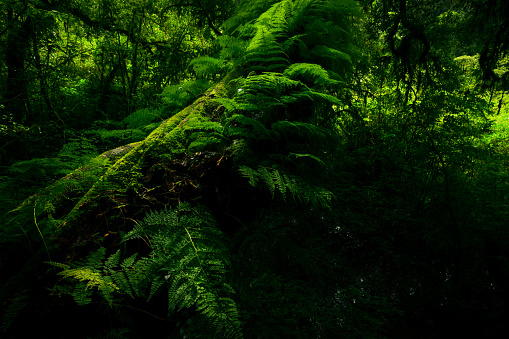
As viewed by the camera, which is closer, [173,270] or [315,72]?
[173,270]

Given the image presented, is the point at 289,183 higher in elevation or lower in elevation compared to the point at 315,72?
lower

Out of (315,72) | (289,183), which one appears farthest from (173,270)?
(315,72)

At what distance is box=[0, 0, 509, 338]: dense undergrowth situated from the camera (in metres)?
1.14

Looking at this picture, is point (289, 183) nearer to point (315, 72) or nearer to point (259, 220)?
point (259, 220)

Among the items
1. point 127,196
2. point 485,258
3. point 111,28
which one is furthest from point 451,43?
point 127,196

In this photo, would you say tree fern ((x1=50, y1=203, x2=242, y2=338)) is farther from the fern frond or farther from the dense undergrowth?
the fern frond

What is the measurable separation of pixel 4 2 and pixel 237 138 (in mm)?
4393

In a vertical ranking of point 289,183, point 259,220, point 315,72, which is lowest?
point 259,220

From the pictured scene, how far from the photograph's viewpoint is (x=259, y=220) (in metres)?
1.92

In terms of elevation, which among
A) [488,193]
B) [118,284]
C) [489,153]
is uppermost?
[118,284]

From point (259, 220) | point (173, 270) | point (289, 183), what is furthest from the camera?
point (259, 220)

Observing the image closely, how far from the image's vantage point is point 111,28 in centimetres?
593

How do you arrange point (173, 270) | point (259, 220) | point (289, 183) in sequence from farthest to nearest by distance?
point (259, 220), point (289, 183), point (173, 270)

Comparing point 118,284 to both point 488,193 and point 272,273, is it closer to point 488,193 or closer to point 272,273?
point 272,273
